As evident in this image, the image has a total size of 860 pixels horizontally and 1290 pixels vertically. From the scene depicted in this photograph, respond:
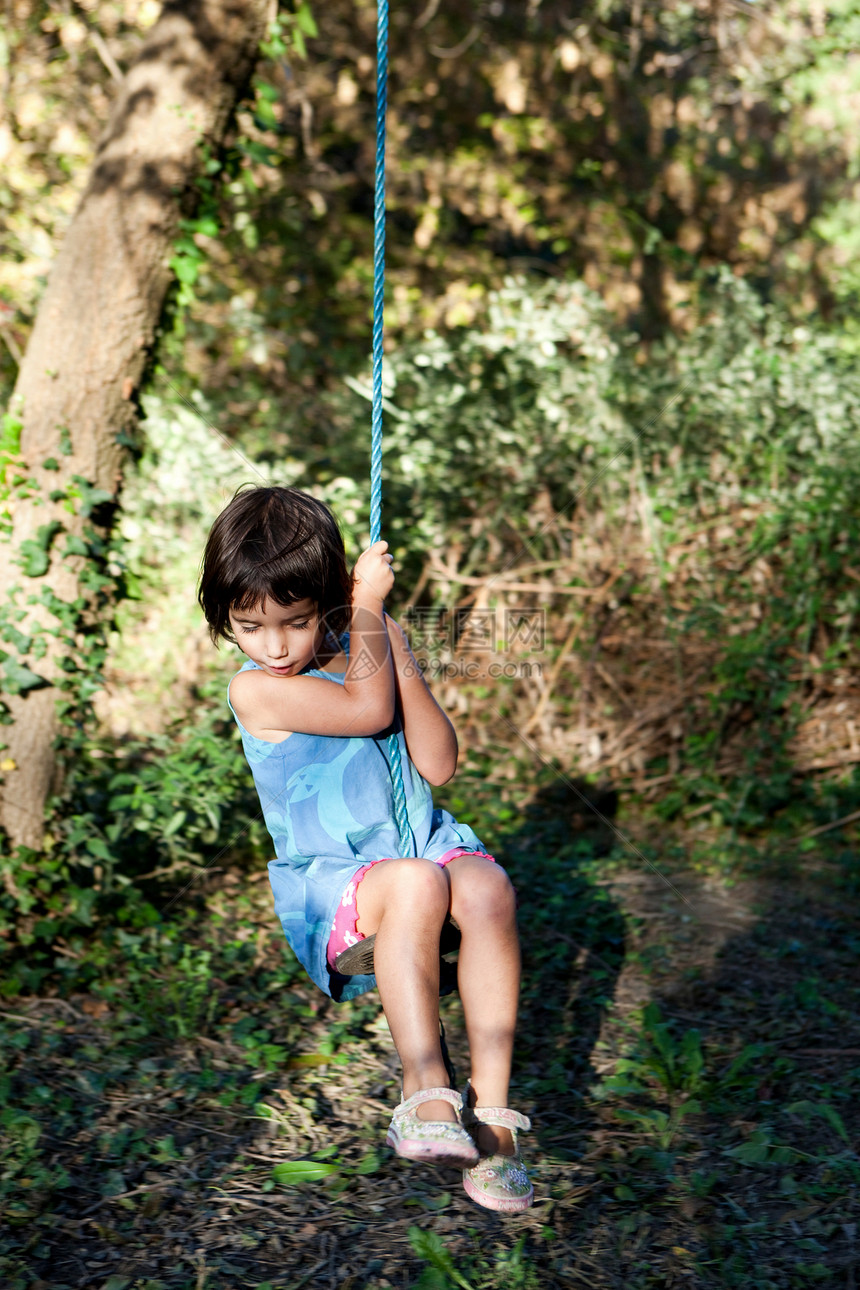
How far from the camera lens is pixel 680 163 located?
8344 millimetres

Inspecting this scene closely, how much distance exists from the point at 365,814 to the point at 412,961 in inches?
15.6

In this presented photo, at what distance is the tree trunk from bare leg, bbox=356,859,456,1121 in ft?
5.46

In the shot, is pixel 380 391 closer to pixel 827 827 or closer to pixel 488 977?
pixel 488 977

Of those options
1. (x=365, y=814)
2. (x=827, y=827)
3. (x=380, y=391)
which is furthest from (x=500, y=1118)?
(x=827, y=827)

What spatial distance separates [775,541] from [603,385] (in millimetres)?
1110

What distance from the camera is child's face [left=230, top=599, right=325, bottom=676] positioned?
2211mm

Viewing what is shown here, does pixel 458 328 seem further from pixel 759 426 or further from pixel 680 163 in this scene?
pixel 680 163

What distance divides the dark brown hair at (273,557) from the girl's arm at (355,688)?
65 millimetres

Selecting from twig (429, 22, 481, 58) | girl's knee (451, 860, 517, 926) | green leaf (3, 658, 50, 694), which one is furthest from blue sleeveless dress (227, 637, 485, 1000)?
twig (429, 22, 481, 58)

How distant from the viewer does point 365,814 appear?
234cm

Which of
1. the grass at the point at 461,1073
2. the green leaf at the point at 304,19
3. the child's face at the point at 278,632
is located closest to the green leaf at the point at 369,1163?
the grass at the point at 461,1073

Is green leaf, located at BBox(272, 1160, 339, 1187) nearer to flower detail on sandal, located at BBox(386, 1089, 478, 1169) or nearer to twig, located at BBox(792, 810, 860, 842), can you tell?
flower detail on sandal, located at BBox(386, 1089, 478, 1169)

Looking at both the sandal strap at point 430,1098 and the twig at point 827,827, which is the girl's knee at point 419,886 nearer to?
the sandal strap at point 430,1098

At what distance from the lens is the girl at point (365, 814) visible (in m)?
2.01
